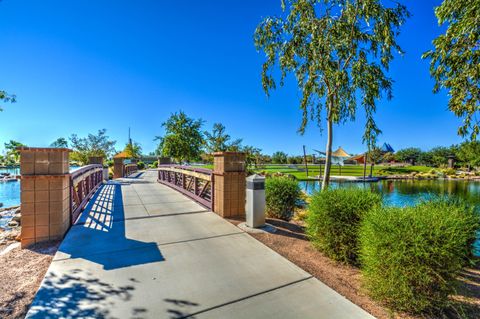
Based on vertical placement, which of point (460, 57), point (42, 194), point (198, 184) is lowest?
point (198, 184)

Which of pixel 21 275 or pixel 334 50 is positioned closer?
pixel 21 275

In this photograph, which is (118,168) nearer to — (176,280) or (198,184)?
(198,184)

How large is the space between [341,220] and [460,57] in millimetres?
4840

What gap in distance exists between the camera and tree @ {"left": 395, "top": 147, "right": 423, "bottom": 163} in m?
78.1

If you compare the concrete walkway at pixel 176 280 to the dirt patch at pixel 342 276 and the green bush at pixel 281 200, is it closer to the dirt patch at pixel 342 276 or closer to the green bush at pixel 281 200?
the dirt patch at pixel 342 276

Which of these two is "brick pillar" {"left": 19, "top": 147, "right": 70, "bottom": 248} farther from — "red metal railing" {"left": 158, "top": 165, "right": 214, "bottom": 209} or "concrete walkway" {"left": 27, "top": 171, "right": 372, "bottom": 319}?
"red metal railing" {"left": 158, "top": 165, "right": 214, "bottom": 209}

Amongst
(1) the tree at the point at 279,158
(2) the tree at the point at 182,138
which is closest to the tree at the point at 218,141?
(2) the tree at the point at 182,138

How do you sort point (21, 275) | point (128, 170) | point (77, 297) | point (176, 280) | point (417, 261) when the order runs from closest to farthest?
point (417, 261) → point (77, 297) → point (176, 280) → point (21, 275) → point (128, 170)

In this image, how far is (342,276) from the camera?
3.29 metres

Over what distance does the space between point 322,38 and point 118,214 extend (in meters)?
Answer: 6.80

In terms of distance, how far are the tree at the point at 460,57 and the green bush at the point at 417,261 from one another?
4.47 meters

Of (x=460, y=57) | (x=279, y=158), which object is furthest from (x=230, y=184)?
(x=279, y=158)

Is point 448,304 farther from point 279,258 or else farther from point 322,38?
point 322,38

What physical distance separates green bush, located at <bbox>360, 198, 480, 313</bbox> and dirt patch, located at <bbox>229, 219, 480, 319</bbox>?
165mm
